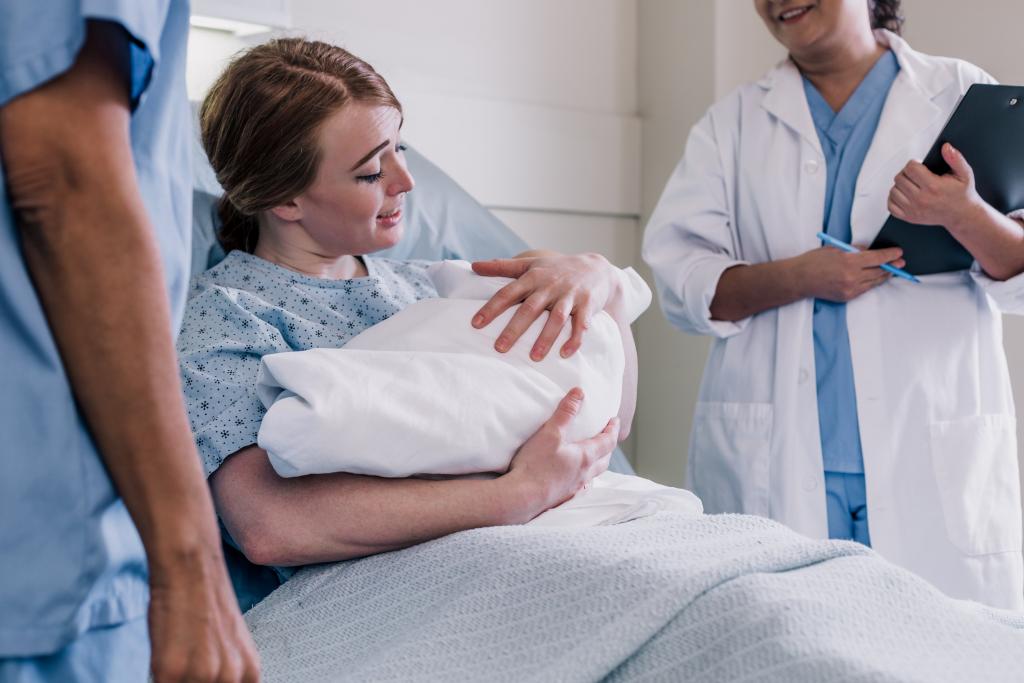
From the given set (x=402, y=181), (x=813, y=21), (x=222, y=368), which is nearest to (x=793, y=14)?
(x=813, y=21)

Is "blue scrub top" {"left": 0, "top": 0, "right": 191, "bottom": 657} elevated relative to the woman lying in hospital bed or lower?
elevated

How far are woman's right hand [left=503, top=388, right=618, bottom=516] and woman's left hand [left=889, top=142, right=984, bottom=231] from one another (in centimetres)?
71

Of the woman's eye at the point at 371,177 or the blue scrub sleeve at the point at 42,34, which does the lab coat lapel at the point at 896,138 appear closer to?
the woman's eye at the point at 371,177

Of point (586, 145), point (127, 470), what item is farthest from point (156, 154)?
point (586, 145)

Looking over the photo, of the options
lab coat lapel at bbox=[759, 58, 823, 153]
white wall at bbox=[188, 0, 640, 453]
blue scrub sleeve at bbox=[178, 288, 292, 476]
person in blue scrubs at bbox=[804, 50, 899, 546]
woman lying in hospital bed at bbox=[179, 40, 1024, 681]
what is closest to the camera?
woman lying in hospital bed at bbox=[179, 40, 1024, 681]

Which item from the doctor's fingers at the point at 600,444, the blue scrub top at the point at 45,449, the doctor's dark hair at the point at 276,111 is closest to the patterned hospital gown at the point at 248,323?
the doctor's dark hair at the point at 276,111

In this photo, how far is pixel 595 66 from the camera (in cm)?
253

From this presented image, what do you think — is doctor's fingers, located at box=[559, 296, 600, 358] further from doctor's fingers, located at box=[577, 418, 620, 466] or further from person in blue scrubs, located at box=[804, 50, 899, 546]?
person in blue scrubs, located at box=[804, 50, 899, 546]

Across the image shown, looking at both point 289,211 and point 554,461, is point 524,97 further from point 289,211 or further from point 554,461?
point 554,461

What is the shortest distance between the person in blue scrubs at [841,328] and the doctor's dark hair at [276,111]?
2.60 feet

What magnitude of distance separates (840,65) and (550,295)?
892 millimetres

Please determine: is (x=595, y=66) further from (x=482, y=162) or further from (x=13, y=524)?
(x=13, y=524)

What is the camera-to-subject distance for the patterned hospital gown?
113 cm

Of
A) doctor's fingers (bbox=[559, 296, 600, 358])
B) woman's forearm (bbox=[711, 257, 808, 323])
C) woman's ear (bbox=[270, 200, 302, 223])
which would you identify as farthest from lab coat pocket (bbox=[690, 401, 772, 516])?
woman's ear (bbox=[270, 200, 302, 223])
